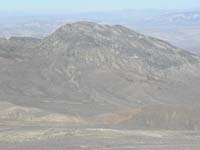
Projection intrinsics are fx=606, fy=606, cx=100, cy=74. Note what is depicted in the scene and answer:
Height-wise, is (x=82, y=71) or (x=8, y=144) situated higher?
(x=8, y=144)

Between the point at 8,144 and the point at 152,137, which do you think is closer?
the point at 8,144

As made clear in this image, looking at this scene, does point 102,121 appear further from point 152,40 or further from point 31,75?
point 152,40

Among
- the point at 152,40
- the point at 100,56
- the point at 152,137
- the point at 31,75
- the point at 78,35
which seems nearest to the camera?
the point at 152,137

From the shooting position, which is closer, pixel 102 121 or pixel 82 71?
pixel 102 121

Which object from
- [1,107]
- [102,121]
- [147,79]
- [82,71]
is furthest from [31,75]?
[102,121]

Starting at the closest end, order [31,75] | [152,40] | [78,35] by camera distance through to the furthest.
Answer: [31,75], [78,35], [152,40]

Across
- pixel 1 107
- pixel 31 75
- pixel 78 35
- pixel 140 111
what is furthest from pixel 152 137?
pixel 78 35

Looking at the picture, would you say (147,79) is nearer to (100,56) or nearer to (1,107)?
(100,56)
